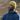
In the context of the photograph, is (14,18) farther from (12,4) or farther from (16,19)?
(12,4)

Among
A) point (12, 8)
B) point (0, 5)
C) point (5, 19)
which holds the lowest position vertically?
point (5, 19)

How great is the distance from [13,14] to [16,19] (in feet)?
0.36

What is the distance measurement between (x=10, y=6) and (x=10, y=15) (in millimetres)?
170

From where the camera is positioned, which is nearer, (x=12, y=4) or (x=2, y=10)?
(x=12, y=4)

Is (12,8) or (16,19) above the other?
(12,8)

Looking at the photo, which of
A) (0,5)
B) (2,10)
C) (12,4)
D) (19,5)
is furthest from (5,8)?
(12,4)

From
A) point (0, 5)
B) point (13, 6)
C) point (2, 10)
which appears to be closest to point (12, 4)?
point (13, 6)

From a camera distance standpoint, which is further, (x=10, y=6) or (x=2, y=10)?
(x=2, y=10)

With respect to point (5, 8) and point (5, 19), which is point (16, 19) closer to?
point (5, 19)

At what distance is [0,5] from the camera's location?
4035mm

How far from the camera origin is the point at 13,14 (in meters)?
1.11

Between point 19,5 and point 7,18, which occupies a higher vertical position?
point 19,5

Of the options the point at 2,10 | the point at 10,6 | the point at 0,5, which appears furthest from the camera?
the point at 0,5

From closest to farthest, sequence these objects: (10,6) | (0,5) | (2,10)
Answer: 1. (10,6)
2. (2,10)
3. (0,5)
